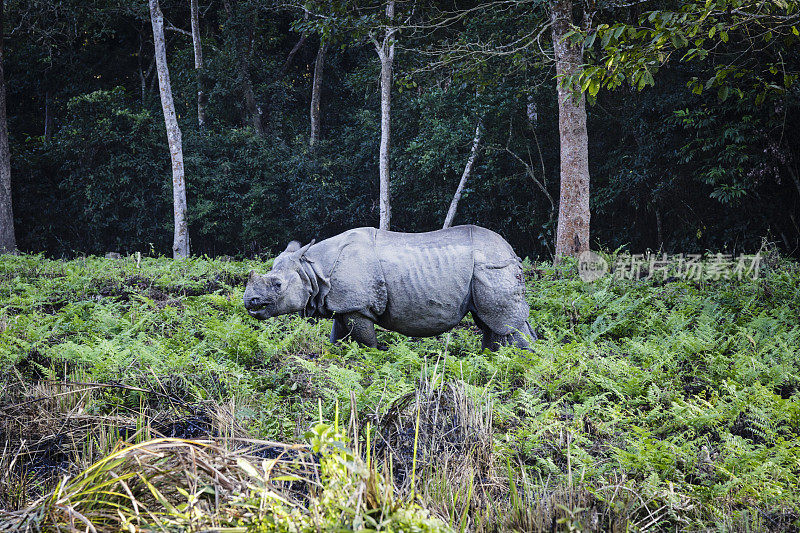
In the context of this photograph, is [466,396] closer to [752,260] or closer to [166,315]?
[166,315]

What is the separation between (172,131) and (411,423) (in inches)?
663

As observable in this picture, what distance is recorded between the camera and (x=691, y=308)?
28.1 feet

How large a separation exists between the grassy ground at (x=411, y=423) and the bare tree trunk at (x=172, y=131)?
35.4 ft

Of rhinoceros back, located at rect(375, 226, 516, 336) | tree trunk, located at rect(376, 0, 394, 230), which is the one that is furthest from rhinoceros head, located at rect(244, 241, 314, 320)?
tree trunk, located at rect(376, 0, 394, 230)

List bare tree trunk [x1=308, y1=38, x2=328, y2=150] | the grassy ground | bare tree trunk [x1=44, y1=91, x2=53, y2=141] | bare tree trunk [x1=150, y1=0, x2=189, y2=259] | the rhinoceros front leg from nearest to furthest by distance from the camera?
1. the grassy ground
2. the rhinoceros front leg
3. bare tree trunk [x1=150, y1=0, x2=189, y2=259]
4. bare tree trunk [x1=308, y1=38, x2=328, y2=150]
5. bare tree trunk [x1=44, y1=91, x2=53, y2=141]

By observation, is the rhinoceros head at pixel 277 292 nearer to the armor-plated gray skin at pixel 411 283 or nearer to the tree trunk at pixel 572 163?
the armor-plated gray skin at pixel 411 283

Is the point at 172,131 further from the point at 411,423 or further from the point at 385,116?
the point at 411,423

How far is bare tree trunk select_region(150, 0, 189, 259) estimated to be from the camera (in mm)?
18812

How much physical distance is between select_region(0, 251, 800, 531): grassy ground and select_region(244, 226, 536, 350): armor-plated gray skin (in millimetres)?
393

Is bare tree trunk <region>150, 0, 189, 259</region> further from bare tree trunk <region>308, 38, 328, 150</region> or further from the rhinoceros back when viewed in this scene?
the rhinoceros back

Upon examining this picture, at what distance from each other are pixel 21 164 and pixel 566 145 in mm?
19923

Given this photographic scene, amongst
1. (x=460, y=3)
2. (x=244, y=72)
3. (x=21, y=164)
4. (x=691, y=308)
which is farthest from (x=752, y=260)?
(x=21, y=164)

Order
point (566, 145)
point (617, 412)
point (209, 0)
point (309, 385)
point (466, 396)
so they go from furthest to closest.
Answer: point (209, 0) → point (566, 145) → point (309, 385) → point (617, 412) → point (466, 396)

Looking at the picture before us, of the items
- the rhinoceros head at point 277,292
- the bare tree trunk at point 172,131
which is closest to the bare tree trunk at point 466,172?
the bare tree trunk at point 172,131
